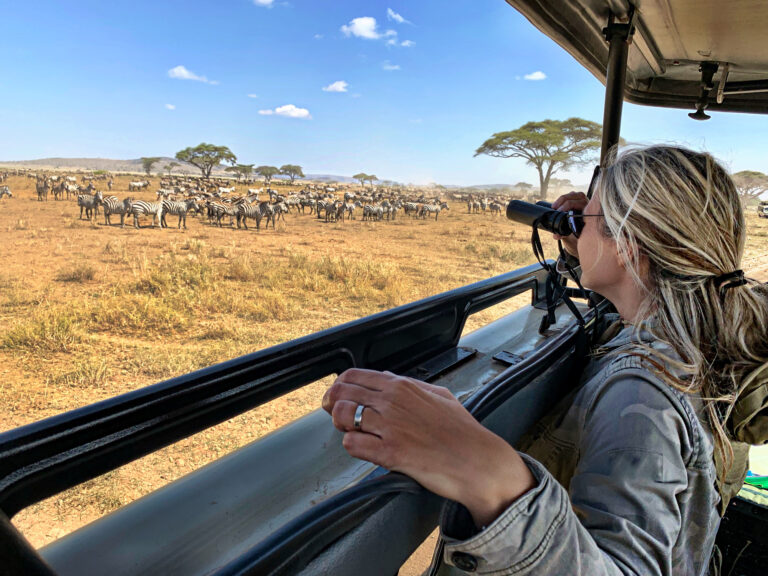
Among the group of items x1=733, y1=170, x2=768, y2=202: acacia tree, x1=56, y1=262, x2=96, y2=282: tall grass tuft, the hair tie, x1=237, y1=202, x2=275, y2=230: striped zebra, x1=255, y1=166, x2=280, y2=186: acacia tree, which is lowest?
x1=56, y1=262, x2=96, y2=282: tall grass tuft

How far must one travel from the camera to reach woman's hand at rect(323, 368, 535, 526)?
47cm

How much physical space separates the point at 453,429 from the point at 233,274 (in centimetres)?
919

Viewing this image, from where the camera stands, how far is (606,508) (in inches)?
21.7

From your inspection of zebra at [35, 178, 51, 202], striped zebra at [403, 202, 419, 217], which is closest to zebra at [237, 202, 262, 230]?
zebra at [35, 178, 51, 202]

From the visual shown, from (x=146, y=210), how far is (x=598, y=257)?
14.5 metres

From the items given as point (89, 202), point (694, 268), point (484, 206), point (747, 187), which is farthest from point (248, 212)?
point (694, 268)

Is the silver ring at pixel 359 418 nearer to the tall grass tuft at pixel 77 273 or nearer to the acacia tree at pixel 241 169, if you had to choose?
the tall grass tuft at pixel 77 273

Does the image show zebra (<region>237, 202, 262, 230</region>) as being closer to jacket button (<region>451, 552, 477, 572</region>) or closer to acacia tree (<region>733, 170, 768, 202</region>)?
acacia tree (<region>733, 170, 768, 202</region>)

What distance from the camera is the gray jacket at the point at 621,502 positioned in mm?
458

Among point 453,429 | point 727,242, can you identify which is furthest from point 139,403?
point 727,242

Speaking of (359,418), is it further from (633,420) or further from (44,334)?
(44,334)

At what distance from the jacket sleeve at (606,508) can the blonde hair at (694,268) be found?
11 cm

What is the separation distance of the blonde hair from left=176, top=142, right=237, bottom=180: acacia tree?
1208 inches

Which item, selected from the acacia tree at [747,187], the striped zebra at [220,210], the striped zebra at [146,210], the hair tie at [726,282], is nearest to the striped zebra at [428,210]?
the striped zebra at [220,210]
